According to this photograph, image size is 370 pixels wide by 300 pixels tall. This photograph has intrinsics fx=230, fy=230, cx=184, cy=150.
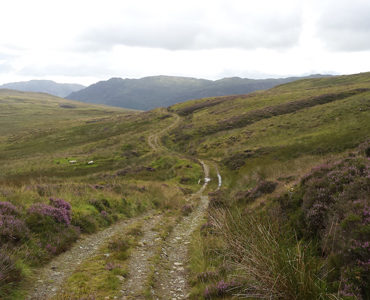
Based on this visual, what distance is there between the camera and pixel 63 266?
28.5ft

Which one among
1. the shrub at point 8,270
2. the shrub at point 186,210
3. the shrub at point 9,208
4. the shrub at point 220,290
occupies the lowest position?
the shrub at point 186,210

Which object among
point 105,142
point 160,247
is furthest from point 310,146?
point 105,142

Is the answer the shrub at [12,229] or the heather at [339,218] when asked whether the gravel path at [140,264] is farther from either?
the heather at [339,218]

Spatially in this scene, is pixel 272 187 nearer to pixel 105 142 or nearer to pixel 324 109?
pixel 324 109

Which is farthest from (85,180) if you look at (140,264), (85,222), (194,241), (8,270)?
(8,270)

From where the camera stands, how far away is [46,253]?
9094 millimetres

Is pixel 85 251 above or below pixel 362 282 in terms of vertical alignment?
below

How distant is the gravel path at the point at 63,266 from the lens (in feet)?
22.8

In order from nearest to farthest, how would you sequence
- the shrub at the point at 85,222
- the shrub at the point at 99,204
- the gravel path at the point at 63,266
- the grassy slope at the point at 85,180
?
the gravel path at the point at 63,266
the grassy slope at the point at 85,180
the shrub at the point at 85,222
the shrub at the point at 99,204

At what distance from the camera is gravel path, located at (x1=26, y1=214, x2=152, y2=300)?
6.94 meters

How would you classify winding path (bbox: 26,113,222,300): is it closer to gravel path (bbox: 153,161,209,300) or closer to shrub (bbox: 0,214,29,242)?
gravel path (bbox: 153,161,209,300)

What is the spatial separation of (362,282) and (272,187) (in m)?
11.3

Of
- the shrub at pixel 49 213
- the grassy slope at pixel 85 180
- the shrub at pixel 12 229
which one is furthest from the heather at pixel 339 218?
the shrub at pixel 49 213

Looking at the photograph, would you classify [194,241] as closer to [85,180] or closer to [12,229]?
[12,229]
